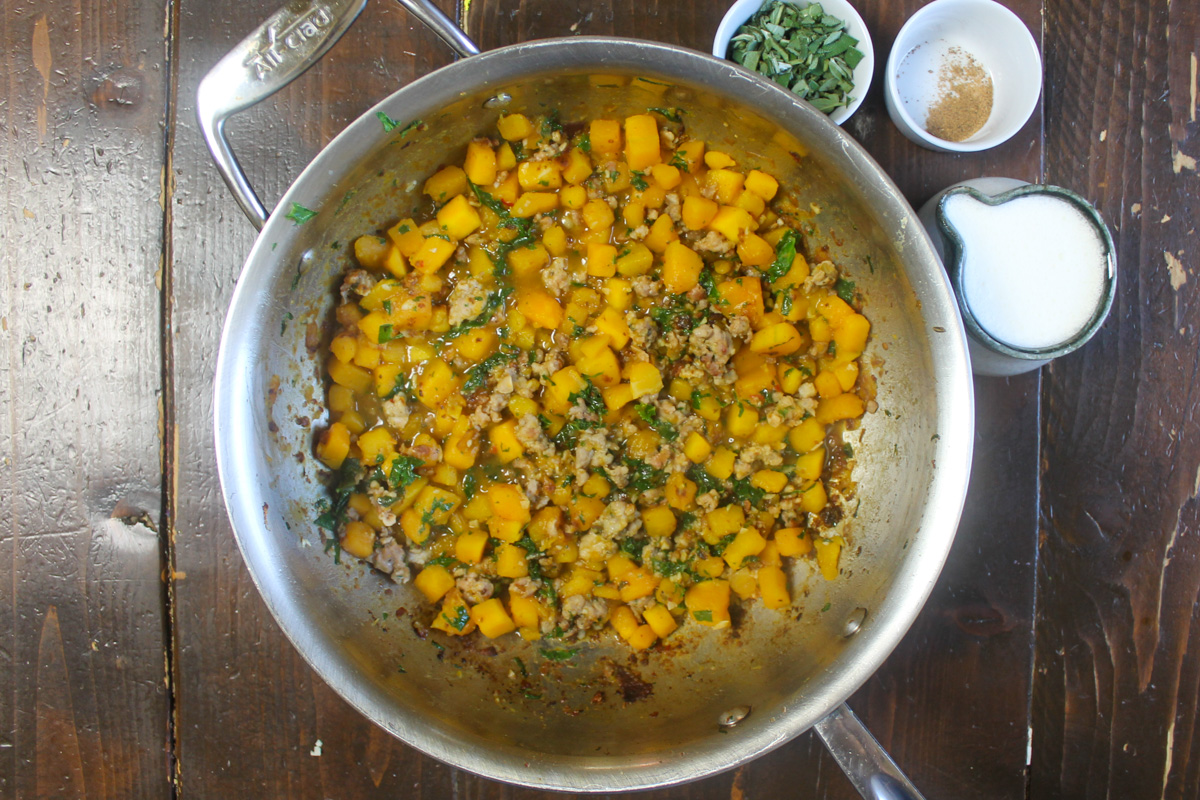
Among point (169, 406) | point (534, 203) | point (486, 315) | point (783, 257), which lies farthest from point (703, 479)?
point (169, 406)

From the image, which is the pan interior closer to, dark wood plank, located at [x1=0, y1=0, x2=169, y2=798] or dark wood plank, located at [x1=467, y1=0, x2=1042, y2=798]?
dark wood plank, located at [x1=467, y1=0, x2=1042, y2=798]

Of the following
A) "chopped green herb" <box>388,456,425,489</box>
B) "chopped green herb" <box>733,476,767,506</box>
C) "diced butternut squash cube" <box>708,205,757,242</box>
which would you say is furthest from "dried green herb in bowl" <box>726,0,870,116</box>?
"chopped green herb" <box>388,456,425,489</box>

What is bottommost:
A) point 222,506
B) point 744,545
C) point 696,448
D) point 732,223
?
point 222,506

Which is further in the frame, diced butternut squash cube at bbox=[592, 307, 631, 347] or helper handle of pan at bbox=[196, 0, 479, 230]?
diced butternut squash cube at bbox=[592, 307, 631, 347]

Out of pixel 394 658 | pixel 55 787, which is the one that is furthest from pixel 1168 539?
pixel 55 787

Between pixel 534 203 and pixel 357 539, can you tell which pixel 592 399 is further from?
pixel 357 539

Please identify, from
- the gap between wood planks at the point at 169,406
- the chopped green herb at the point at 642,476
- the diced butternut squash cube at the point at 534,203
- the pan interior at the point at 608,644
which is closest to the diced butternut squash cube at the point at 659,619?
the pan interior at the point at 608,644
